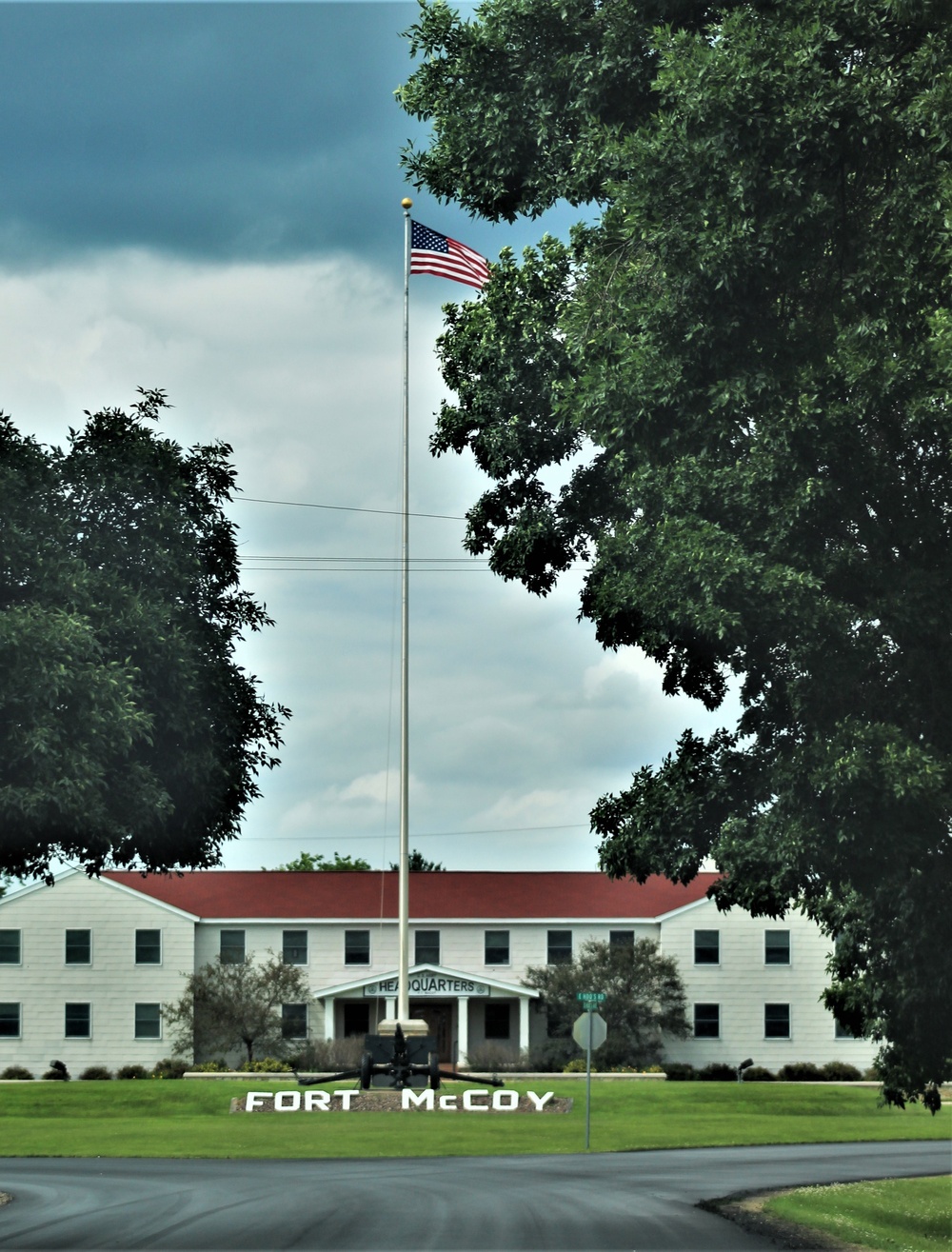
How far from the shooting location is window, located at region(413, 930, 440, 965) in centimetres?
6291

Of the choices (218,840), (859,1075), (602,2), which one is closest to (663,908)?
(859,1075)

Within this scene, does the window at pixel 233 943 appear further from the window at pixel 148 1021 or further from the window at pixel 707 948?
the window at pixel 707 948

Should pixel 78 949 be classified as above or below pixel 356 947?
above

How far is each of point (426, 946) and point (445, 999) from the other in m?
2.16

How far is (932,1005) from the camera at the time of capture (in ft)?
57.0

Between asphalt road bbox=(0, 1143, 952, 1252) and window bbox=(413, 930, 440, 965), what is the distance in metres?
31.0

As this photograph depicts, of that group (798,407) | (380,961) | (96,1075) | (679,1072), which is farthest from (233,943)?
(798,407)

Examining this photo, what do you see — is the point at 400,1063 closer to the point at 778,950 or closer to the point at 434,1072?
the point at 434,1072

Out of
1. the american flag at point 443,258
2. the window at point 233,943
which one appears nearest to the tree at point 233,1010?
the window at point 233,943

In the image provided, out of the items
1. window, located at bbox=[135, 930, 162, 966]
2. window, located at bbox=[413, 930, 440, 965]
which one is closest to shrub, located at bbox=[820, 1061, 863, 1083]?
window, located at bbox=[413, 930, 440, 965]

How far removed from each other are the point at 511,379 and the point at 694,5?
181 inches

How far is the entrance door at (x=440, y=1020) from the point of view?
6222 cm

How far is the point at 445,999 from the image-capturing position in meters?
62.3

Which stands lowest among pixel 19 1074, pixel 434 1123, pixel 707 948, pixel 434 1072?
pixel 19 1074
